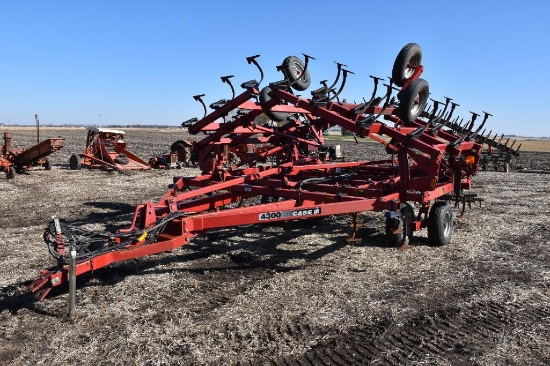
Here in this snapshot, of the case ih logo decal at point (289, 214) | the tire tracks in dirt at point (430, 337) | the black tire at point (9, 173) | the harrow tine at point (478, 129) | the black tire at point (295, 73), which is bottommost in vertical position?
the tire tracks in dirt at point (430, 337)

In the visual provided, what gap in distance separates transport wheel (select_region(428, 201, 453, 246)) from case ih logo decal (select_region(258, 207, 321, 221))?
8.43 feet

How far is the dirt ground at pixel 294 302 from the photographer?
13.4ft

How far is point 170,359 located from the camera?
12.9ft

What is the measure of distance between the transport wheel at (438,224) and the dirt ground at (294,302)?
8.4 inches

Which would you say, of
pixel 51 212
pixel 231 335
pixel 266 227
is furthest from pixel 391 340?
pixel 51 212

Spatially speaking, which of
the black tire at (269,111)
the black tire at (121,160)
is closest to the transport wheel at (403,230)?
the black tire at (269,111)

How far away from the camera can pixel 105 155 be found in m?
19.4

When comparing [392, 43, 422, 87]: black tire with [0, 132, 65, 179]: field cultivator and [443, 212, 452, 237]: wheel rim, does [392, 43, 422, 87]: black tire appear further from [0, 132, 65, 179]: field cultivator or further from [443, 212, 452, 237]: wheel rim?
[0, 132, 65, 179]: field cultivator

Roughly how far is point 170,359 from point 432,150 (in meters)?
4.78

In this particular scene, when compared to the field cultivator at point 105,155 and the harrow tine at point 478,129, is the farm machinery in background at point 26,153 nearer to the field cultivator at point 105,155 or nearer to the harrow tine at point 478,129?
the field cultivator at point 105,155

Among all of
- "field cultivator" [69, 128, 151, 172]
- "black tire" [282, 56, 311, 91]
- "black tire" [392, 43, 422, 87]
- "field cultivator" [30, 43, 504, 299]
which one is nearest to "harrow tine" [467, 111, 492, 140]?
"field cultivator" [30, 43, 504, 299]

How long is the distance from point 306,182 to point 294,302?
11.1 feet

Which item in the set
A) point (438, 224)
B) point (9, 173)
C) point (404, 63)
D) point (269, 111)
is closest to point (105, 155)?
point (9, 173)

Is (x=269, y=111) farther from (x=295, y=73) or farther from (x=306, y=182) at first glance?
(x=306, y=182)
